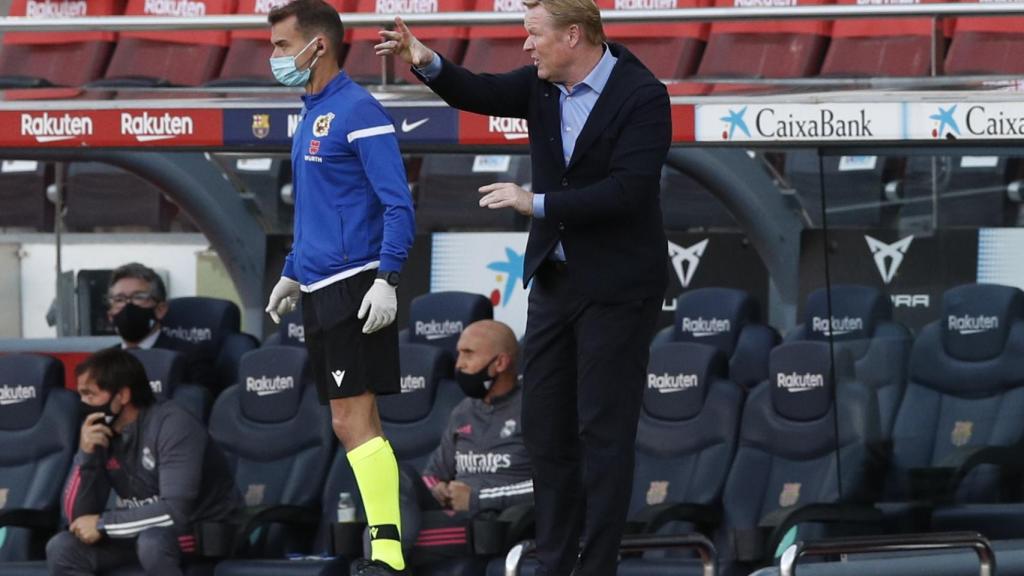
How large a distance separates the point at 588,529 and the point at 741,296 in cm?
441

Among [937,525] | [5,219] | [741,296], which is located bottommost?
[937,525]

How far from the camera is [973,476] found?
7.67m

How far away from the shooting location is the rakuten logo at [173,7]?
610 inches

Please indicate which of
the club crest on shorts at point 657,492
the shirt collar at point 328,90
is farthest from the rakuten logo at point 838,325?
the shirt collar at point 328,90

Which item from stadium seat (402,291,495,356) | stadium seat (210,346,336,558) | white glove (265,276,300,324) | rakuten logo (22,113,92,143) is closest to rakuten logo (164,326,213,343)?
stadium seat (210,346,336,558)

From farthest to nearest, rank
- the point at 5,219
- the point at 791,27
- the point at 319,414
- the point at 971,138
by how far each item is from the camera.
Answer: the point at 5,219 < the point at 791,27 < the point at 319,414 < the point at 971,138

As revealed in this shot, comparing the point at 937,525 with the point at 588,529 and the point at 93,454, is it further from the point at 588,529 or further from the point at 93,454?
the point at 93,454

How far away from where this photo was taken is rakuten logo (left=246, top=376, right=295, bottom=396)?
928cm

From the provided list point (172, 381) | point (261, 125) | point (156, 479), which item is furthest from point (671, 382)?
point (172, 381)

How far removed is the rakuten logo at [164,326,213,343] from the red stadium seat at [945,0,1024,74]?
442 centimetres

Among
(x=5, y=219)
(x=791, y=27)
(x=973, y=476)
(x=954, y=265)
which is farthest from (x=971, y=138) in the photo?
(x=5, y=219)

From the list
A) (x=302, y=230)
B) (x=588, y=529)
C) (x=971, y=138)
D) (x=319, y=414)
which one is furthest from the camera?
(x=319, y=414)

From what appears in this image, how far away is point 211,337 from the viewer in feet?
32.8

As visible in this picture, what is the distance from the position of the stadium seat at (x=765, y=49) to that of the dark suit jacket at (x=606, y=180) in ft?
24.3
